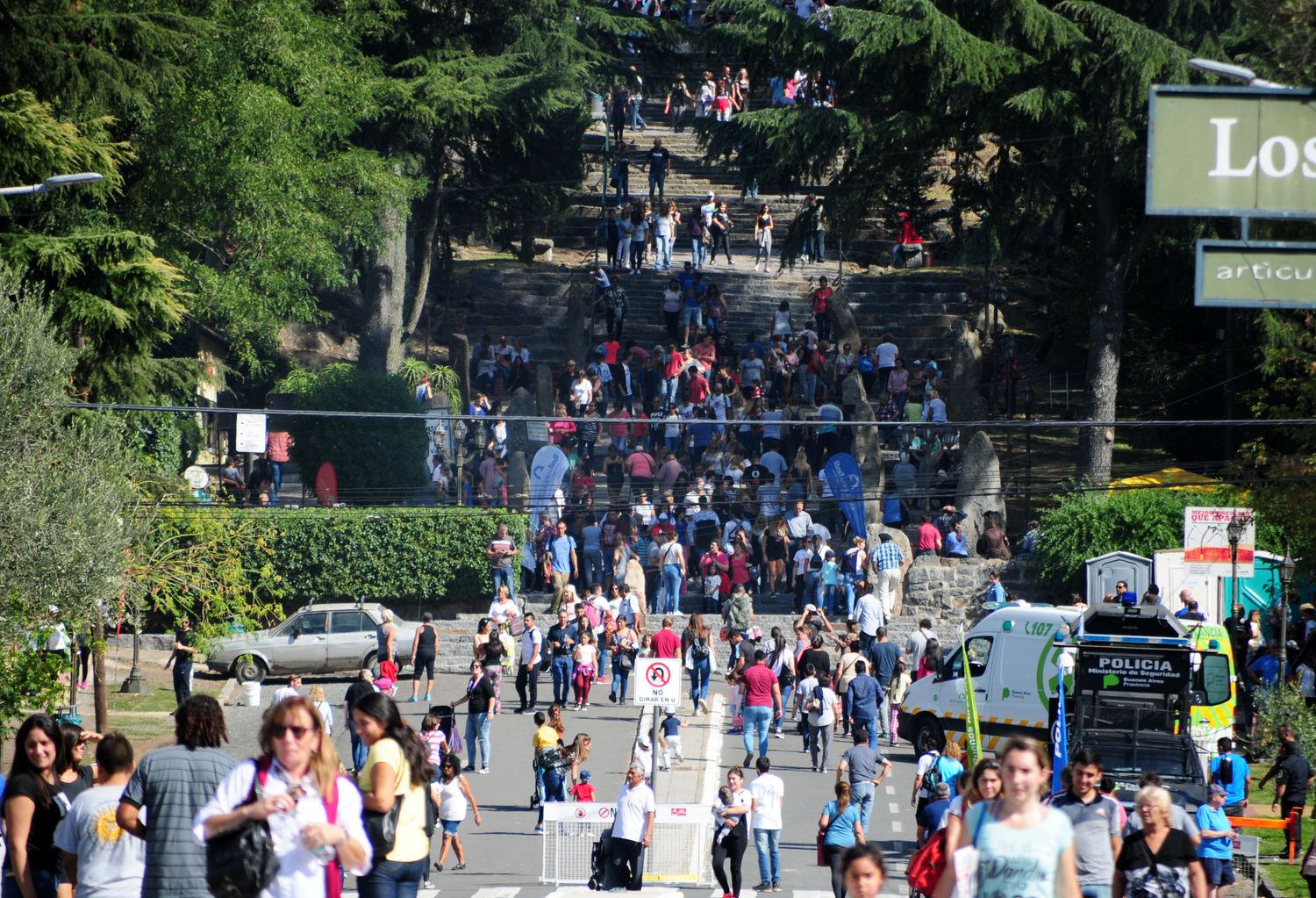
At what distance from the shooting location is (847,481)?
3397 cm

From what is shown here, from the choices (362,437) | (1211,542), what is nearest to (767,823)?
(1211,542)

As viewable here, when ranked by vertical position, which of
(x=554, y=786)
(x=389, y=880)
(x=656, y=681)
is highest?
(x=389, y=880)

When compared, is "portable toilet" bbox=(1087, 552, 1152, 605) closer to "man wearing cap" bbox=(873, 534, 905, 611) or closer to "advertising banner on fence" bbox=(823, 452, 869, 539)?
"man wearing cap" bbox=(873, 534, 905, 611)

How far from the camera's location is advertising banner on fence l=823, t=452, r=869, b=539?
33.7 m

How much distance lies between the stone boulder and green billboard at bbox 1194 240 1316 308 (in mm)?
22681

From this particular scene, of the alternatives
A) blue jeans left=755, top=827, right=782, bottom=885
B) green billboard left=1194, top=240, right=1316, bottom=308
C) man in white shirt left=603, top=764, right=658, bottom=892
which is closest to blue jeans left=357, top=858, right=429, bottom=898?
green billboard left=1194, top=240, right=1316, bottom=308

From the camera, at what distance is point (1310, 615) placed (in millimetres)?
28641

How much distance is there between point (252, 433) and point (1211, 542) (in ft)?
56.8

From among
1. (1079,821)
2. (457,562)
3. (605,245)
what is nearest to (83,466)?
(457,562)

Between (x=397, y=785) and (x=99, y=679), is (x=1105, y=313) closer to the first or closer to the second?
(x=99, y=679)

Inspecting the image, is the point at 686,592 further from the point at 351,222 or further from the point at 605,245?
the point at 605,245

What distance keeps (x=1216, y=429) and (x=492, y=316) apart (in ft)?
60.0

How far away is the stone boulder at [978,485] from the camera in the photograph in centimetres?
3416

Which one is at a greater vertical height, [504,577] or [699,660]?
[504,577]
